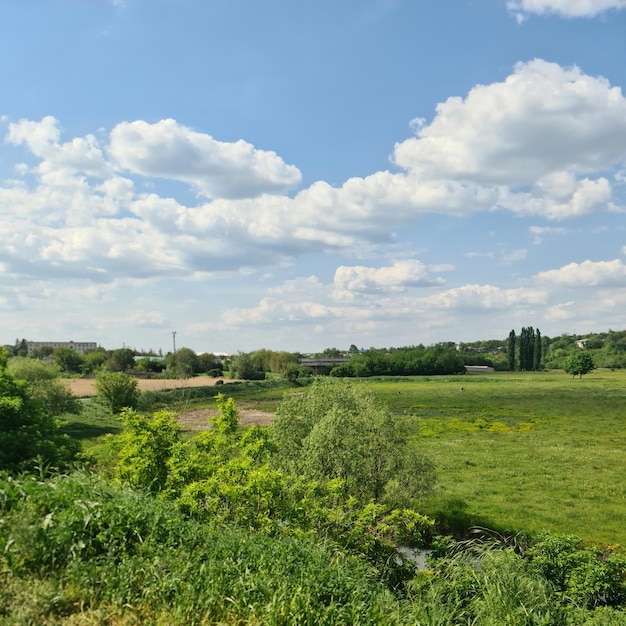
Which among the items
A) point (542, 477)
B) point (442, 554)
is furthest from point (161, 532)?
point (542, 477)

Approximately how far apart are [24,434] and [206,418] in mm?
46845

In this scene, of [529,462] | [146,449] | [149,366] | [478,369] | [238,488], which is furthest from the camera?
[478,369]

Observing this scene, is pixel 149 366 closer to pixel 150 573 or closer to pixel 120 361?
pixel 120 361

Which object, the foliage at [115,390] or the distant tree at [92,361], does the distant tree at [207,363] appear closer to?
the distant tree at [92,361]

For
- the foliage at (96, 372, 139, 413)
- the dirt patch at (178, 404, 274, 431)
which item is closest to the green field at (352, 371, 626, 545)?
the dirt patch at (178, 404, 274, 431)

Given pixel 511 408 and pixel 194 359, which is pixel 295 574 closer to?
pixel 511 408

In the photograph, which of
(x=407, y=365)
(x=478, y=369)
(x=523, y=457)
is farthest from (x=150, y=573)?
(x=478, y=369)

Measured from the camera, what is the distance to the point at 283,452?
21.5 m

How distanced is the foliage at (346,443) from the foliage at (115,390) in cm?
4087

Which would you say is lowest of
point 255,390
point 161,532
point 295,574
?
point 255,390

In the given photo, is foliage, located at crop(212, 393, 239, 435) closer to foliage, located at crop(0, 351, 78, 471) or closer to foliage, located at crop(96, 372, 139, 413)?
foliage, located at crop(0, 351, 78, 471)

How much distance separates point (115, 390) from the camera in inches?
2323

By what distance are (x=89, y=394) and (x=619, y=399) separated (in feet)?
280

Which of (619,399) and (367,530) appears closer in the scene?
(367,530)
